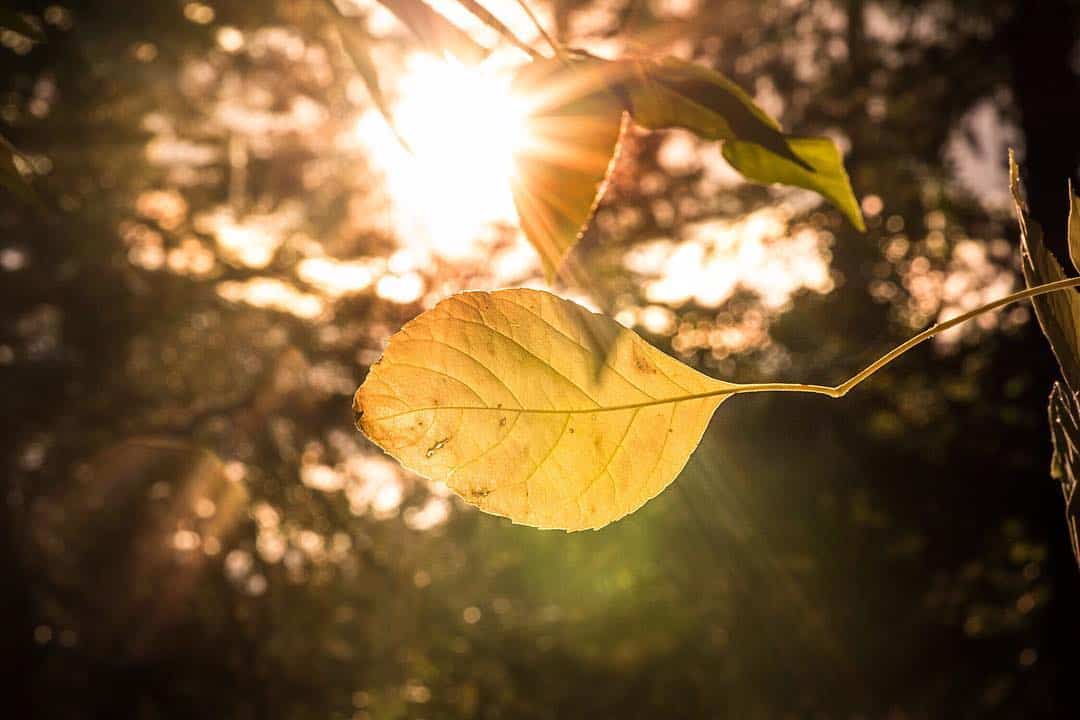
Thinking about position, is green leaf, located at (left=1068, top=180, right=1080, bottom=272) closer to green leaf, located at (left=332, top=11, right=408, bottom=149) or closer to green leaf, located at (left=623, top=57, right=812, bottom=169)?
green leaf, located at (left=623, top=57, right=812, bottom=169)

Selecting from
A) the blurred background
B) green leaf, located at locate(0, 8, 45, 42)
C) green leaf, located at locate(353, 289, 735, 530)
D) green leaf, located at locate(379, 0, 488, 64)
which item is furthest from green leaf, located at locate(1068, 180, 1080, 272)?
the blurred background

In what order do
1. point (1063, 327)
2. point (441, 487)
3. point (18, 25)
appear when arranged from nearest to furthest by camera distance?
point (1063, 327), point (18, 25), point (441, 487)

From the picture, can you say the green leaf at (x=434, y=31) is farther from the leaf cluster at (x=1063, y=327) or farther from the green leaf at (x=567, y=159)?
the leaf cluster at (x=1063, y=327)

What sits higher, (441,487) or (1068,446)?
(1068,446)

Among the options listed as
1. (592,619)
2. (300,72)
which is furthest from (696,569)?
(300,72)

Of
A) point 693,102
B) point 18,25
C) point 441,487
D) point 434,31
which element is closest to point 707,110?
point 693,102

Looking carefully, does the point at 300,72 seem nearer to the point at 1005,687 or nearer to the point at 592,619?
the point at 592,619

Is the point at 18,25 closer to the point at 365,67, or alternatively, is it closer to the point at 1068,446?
the point at 365,67
